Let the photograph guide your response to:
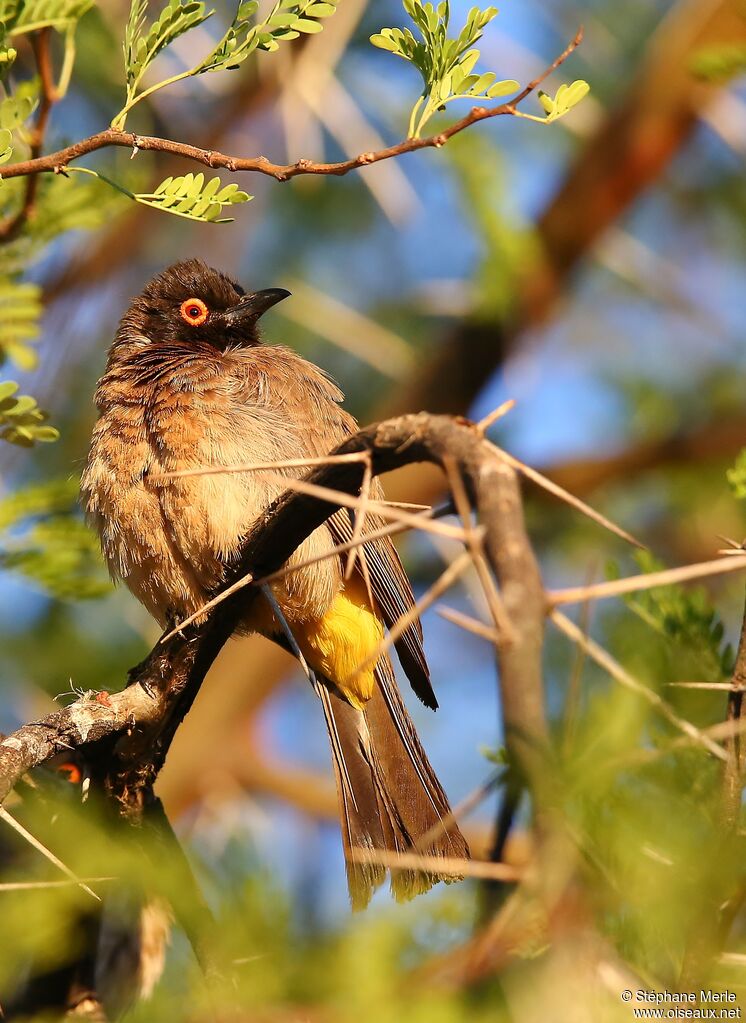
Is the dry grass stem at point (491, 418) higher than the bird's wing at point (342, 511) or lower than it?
higher

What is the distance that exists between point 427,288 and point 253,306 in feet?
8.57

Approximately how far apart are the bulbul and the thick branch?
399 mm

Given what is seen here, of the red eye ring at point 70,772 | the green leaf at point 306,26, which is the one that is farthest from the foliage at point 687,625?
the red eye ring at point 70,772

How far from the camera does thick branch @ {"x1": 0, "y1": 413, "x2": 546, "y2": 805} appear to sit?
58.2 inches

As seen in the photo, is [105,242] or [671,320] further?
[671,320]

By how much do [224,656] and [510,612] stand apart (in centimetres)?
730

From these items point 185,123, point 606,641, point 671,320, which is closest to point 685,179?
point 671,320

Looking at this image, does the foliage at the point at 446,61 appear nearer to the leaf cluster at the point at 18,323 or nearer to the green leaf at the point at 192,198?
the green leaf at the point at 192,198

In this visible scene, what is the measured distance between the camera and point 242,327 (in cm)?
524

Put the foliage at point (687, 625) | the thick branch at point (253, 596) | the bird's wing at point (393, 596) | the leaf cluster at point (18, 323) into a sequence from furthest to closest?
the bird's wing at point (393, 596) < the leaf cluster at point (18, 323) < the foliage at point (687, 625) < the thick branch at point (253, 596)

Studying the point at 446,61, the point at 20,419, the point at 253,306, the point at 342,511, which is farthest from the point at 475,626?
the point at 253,306

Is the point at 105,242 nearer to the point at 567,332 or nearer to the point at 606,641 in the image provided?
the point at 567,332

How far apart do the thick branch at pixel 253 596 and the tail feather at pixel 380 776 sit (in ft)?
2.81

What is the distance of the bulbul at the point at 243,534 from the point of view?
4113mm
